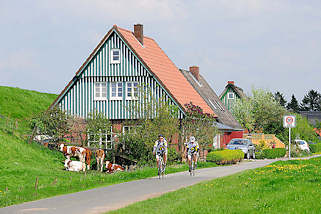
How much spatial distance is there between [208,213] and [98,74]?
27.9 meters

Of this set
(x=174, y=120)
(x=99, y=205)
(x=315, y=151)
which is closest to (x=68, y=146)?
(x=174, y=120)

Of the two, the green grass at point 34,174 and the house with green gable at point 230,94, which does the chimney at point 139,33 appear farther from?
the house with green gable at point 230,94

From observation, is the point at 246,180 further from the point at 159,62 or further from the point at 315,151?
the point at 315,151

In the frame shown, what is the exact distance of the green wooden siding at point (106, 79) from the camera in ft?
125

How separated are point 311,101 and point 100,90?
119529 millimetres

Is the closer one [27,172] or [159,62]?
[27,172]

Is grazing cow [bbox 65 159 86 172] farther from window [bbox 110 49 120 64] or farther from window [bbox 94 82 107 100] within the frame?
window [bbox 110 49 120 64]

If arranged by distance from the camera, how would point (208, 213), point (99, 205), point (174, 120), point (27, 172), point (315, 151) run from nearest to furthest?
point (208, 213)
point (99, 205)
point (27, 172)
point (174, 120)
point (315, 151)

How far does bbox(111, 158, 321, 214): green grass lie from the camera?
1236 cm

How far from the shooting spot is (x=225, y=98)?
240 ft

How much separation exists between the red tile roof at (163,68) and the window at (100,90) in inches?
135

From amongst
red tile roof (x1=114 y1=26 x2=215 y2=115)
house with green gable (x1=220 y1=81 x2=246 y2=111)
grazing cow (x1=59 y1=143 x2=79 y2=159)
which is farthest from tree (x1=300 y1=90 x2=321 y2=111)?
grazing cow (x1=59 y1=143 x2=79 y2=159)

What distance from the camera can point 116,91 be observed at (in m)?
38.8

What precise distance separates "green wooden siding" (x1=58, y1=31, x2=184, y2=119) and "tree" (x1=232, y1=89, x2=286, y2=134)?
86.0ft
